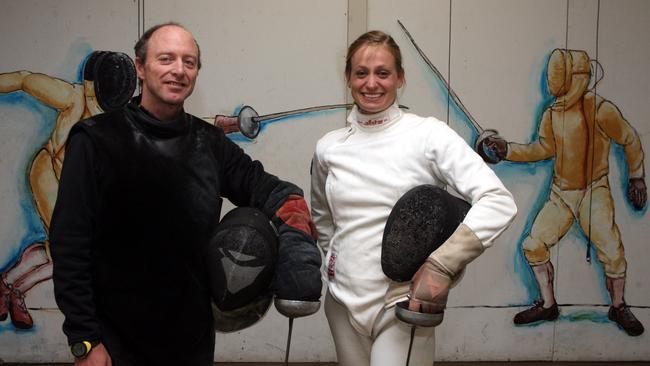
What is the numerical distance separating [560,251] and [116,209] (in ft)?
8.13

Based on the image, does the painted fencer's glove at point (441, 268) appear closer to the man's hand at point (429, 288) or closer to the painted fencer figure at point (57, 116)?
the man's hand at point (429, 288)

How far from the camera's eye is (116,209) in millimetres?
1502

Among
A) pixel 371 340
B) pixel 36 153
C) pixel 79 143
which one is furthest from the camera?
pixel 36 153

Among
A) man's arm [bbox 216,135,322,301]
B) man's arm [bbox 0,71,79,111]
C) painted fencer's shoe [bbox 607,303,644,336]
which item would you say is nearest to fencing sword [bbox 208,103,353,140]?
man's arm [bbox 0,71,79,111]

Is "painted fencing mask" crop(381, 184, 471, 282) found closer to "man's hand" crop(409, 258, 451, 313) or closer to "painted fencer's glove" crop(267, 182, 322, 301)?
"man's hand" crop(409, 258, 451, 313)

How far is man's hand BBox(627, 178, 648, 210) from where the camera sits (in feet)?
10.3

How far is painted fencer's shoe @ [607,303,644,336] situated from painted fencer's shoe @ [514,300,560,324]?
0.35 m

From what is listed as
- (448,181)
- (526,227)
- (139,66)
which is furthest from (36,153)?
(526,227)

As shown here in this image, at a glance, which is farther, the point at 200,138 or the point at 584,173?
the point at 584,173

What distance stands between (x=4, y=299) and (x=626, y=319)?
3.39 meters

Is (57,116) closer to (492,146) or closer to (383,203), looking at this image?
(383,203)

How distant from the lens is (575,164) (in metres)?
3.10

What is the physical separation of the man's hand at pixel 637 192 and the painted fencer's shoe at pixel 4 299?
341 cm

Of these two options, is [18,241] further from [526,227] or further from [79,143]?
[526,227]
